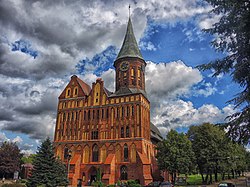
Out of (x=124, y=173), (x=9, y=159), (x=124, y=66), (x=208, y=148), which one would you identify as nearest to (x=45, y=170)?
(x=124, y=173)

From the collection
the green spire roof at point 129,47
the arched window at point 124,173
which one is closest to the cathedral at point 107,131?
the arched window at point 124,173

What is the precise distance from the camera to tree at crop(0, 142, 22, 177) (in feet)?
168

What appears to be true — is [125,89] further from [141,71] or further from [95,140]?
[95,140]

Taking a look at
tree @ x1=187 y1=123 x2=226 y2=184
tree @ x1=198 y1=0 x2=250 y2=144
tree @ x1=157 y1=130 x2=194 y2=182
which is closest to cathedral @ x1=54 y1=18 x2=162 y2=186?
tree @ x1=157 y1=130 x2=194 y2=182

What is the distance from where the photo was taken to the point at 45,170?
3069 cm

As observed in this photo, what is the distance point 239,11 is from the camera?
13.1 metres

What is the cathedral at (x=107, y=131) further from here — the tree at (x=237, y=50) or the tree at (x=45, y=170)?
the tree at (x=237, y=50)

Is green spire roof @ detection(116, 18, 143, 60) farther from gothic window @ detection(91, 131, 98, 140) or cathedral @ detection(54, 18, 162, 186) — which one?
gothic window @ detection(91, 131, 98, 140)

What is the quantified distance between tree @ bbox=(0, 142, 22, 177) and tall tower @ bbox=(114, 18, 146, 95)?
2828 centimetres

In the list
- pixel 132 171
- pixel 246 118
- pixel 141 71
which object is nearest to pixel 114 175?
pixel 132 171

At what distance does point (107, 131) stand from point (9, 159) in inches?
962

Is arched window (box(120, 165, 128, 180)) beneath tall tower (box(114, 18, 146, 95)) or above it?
beneath

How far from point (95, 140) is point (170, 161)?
1511cm

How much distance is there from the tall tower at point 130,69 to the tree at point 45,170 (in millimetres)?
21928
